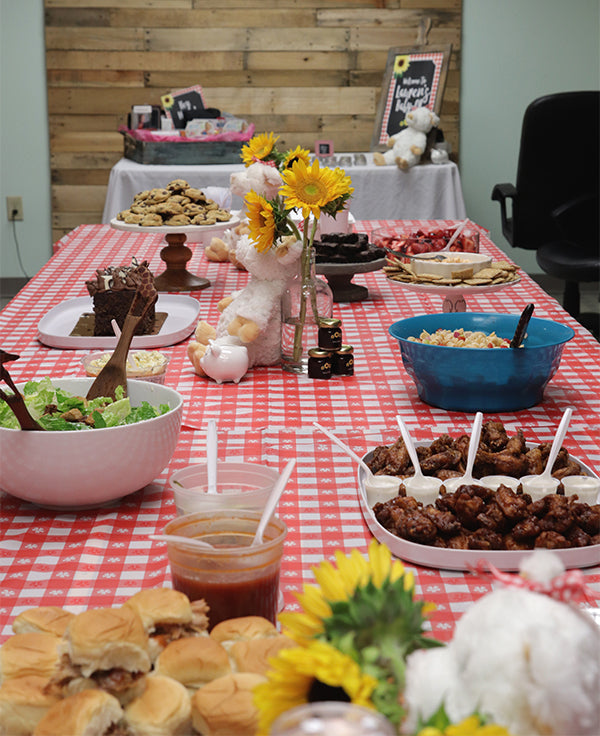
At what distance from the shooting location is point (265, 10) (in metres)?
4.83

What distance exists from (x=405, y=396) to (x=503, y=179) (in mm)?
3782

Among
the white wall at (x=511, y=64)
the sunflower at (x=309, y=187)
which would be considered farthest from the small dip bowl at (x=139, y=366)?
the white wall at (x=511, y=64)

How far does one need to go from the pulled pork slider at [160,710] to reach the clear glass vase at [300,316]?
1108mm

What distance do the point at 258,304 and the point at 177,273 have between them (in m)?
0.81

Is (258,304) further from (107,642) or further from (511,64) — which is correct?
(511,64)

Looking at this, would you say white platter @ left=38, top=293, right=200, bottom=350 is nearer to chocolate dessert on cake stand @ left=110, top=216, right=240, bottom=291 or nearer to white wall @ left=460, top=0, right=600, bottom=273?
chocolate dessert on cake stand @ left=110, top=216, right=240, bottom=291

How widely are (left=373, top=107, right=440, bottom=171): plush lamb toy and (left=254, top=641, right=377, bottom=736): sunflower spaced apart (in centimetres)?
385

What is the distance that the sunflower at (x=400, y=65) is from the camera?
4.55m

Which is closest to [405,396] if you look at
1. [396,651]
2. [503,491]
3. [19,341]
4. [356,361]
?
[356,361]

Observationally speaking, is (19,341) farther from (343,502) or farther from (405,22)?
(405,22)

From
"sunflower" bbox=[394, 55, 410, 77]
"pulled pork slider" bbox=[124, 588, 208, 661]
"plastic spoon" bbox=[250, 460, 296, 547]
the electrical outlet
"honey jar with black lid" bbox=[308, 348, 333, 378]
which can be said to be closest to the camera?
"pulled pork slider" bbox=[124, 588, 208, 661]

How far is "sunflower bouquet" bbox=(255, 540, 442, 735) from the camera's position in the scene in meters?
0.48

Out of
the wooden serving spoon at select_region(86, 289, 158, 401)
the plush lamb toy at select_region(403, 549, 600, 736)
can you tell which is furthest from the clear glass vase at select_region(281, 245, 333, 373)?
the plush lamb toy at select_region(403, 549, 600, 736)

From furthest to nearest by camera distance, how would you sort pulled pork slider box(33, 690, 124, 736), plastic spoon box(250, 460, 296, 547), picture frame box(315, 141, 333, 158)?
picture frame box(315, 141, 333, 158)
plastic spoon box(250, 460, 296, 547)
pulled pork slider box(33, 690, 124, 736)
